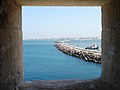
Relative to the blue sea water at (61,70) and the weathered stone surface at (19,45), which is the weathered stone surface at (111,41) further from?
the blue sea water at (61,70)

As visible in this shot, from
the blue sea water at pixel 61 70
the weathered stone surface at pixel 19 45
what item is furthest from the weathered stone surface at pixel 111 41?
the blue sea water at pixel 61 70

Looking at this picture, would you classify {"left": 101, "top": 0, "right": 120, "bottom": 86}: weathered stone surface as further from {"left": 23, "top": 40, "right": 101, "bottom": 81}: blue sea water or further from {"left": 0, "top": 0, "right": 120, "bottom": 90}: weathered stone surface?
{"left": 23, "top": 40, "right": 101, "bottom": 81}: blue sea water

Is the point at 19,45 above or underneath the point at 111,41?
underneath

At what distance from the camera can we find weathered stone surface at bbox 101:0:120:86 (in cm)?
709

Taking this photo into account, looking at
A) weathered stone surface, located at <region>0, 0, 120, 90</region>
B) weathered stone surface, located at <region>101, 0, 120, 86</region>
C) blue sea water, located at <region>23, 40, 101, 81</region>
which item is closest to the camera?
weathered stone surface, located at <region>0, 0, 120, 90</region>

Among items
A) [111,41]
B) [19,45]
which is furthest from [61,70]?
[111,41]

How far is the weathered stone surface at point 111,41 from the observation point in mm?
7086

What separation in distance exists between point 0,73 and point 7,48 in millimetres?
875

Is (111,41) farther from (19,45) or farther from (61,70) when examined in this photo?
(61,70)

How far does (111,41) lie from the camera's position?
7.81 metres

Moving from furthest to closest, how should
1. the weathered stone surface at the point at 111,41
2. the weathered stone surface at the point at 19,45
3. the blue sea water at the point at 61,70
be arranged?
the blue sea water at the point at 61,70, the weathered stone surface at the point at 111,41, the weathered stone surface at the point at 19,45

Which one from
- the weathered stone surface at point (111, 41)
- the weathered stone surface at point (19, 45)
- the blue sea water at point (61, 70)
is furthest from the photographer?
the blue sea water at point (61, 70)

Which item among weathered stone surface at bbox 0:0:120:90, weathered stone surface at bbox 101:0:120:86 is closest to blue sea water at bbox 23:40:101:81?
weathered stone surface at bbox 0:0:120:90

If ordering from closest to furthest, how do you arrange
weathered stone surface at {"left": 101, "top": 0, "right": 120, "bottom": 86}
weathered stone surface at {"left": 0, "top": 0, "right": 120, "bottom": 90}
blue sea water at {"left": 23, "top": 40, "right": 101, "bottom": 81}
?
weathered stone surface at {"left": 0, "top": 0, "right": 120, "bottom": 90} < weathered stone surface at {"left": 101, "top": 0, "right": 120, "bottom": 86} < blue sea water at {"left": 23, "top": 40, "right": 101, "bottom": 81}
